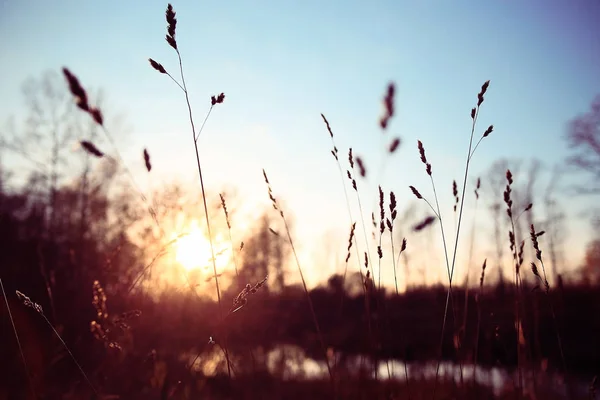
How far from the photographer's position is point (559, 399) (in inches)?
99.2

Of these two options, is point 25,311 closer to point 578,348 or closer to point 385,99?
point 385,99

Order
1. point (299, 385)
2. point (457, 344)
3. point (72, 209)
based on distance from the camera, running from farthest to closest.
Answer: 1. point (72, 209)
2. point (299, 385)
3. point (457, 344)

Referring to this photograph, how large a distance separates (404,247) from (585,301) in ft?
57.8

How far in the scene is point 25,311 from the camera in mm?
6707

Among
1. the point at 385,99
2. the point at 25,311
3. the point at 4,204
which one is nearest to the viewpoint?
the point at 385,99

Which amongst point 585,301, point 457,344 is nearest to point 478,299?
point 457,344

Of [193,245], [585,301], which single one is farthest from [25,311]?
[585,301]

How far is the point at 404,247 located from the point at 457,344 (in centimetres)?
66

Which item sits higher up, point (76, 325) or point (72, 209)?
point (72, 209)

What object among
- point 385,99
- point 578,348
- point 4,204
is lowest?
point 578,348

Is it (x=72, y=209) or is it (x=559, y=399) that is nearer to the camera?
(x=559, y=399)

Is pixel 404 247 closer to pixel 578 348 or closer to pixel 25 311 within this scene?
pixel 25 311

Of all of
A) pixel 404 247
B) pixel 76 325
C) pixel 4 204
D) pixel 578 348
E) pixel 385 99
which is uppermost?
pixel 4 204

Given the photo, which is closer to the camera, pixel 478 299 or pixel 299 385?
pixel 478 299
